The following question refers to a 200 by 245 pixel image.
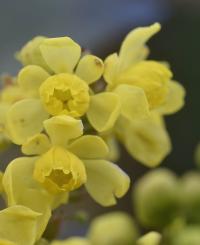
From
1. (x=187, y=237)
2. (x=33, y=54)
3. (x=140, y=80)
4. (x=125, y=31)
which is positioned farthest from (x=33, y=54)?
(x=125, y=31)

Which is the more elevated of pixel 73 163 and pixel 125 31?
pixel 73 163

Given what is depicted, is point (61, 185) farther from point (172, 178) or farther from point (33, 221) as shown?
point (172, 178)

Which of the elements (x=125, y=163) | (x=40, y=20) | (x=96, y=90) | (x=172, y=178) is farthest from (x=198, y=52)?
(x=96, y=90)

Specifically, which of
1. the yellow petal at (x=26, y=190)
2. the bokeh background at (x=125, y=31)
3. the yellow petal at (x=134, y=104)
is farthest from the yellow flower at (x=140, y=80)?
the bokeh background at (x=125, y=31)

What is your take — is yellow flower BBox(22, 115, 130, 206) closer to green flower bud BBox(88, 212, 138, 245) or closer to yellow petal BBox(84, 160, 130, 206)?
yellow petal BBox(84, 160, 130, 206)

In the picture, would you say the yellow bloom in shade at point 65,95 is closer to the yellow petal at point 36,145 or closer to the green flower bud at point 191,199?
the yellow petal at point 36,145

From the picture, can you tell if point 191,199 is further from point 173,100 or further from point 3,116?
point 3,116
